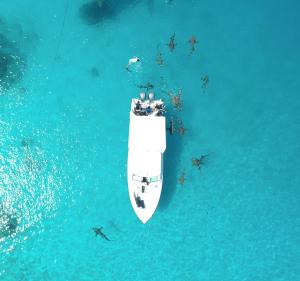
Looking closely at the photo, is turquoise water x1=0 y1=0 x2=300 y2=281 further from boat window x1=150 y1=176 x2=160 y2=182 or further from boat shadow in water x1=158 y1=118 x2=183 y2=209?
boat window x1=150 y1=176 x2=160 y2=182

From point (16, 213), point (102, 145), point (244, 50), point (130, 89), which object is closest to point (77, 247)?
point (16, 213)

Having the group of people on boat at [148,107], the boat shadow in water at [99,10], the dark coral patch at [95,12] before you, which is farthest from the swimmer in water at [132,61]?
the dark coral patch at [95,12]

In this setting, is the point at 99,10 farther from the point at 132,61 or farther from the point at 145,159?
the point at 145,159

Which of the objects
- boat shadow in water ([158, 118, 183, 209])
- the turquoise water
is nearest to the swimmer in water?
the turquoise water

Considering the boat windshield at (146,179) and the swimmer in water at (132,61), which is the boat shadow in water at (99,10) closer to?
the swimmer in water at (132,61)

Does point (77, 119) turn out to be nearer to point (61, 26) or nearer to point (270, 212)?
point (61, 26)

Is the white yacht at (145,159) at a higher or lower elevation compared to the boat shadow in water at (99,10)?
lower
